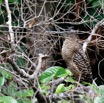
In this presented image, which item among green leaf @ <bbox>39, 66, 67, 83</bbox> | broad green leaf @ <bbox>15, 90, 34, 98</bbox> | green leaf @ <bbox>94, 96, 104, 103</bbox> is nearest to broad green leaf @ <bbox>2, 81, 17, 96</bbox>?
broad green leaf @ <bbox>15, 90, 34, 98</bbox>

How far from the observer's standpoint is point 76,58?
3.73 m

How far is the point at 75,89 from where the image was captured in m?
2.21

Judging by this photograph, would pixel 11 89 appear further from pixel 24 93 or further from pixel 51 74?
pixel 51 74

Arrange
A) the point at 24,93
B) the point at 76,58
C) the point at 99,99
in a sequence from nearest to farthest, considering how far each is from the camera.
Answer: the point at 99,99 → the point at 24,93 → the point at 76,58

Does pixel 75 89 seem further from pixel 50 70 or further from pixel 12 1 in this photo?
pixel 12 1

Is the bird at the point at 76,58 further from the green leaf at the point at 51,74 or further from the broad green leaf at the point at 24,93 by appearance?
the broad green leaf at the point at 24,93

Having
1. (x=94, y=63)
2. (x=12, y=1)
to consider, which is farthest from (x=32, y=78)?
(x=94, y=63)

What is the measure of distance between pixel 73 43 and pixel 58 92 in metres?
1.51

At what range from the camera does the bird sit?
3697 millimetres

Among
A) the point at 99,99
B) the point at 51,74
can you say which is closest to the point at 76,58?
the point at 51,74

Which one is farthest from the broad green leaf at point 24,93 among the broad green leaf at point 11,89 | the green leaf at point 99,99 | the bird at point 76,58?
the bird at point 76,58

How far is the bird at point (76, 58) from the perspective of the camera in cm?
370

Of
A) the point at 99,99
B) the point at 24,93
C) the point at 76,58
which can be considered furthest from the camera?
the point at 76,58

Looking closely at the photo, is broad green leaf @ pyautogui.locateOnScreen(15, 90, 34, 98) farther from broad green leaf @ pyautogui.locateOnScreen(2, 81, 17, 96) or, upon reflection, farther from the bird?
the bird
